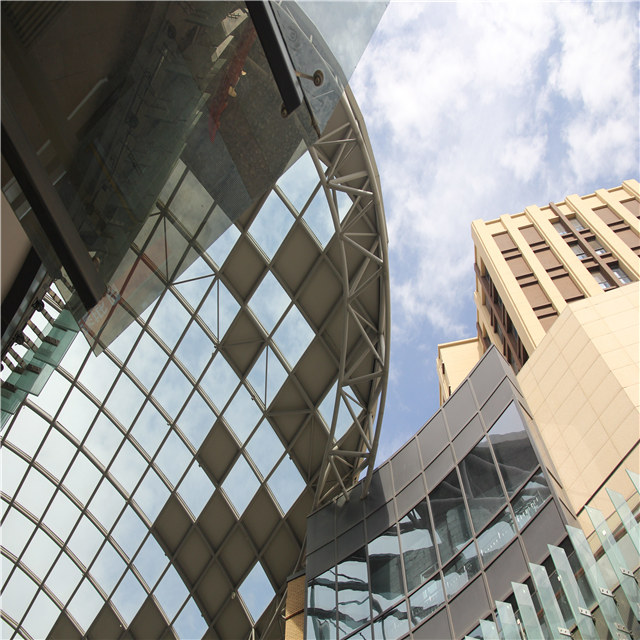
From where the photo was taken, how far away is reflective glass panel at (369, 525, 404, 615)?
59.9 feet

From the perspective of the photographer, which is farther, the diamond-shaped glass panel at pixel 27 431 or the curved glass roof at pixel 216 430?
the diamond-shaped glass panel at pixel 27 431

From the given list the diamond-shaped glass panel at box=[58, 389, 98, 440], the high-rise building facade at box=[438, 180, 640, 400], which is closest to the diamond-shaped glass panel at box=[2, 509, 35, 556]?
the diamond-shaped glass panel at box=[58, 389, 98, 440]

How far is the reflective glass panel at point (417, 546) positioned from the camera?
17.6 metres

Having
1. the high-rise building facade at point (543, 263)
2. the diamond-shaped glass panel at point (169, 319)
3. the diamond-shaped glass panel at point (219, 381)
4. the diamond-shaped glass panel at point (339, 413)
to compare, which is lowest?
the diamond-shaped glass panel at point (339, 413)

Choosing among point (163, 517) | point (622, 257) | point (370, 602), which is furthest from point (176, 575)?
point (622, 257)

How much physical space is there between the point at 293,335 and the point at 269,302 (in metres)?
1.71

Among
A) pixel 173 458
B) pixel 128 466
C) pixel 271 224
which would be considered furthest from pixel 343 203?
pixel 128 466

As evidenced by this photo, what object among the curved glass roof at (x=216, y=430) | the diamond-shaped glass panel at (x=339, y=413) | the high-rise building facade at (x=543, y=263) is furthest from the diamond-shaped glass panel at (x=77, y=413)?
the high-rise building facade at (x=543, y=263)

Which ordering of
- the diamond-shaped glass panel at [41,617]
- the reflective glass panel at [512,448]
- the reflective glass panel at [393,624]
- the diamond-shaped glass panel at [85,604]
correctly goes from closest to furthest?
the reflective glass panel at [512,448], the reflective glass panel at [393,624], the diamond-shaped glass panel at [85,604], the diamond-shaped glass panel at [41,617]

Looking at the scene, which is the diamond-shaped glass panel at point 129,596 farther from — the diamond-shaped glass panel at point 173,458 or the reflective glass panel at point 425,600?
the reflective glass panel at point 425,600

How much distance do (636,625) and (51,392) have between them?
22.5m

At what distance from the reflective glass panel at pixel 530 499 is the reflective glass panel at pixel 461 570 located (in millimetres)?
1777

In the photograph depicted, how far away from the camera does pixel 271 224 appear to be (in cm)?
2177

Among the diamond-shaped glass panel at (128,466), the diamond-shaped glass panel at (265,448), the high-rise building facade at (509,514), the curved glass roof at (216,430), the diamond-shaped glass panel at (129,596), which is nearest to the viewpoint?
the high-rise building facade at (509,514)
